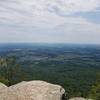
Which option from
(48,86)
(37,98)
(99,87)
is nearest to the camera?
(37,98)

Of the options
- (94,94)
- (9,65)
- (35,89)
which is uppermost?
(35,89)

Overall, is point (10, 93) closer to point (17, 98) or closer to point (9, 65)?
point (17, 98)

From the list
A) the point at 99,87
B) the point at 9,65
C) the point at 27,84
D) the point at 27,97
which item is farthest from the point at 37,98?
the point at 9,65

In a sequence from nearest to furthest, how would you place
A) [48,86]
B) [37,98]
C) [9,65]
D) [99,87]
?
[37,98] → [48,86] → [99,87] → [9,65]

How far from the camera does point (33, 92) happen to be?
19312mm

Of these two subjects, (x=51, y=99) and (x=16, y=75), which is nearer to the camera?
(x=51, y=99)

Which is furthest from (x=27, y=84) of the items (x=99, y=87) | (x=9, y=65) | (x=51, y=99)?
(x=9, y=65)

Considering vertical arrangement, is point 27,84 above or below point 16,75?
above

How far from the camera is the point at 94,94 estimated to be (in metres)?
58.6

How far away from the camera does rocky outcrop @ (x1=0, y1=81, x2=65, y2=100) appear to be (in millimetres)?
19078

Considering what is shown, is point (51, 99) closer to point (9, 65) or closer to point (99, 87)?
point (99, 87)

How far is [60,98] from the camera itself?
19938 millimetres

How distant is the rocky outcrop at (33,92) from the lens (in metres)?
19.1

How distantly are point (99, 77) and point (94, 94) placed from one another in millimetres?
5441
